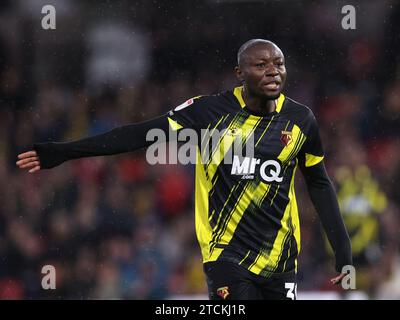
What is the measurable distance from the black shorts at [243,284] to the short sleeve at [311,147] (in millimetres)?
726

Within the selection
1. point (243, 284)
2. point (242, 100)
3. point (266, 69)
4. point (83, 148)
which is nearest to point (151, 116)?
point (242, 100)

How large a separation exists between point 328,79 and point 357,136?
1276mm

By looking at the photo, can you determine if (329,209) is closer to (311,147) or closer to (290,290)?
(311,147)

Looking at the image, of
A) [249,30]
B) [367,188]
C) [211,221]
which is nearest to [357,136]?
[367,188]

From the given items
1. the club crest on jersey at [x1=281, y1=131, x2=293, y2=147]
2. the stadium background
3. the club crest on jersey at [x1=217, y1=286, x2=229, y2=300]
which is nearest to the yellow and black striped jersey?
the club crest on jersey at [x1=281, y1=131, x2=293, y2=147]

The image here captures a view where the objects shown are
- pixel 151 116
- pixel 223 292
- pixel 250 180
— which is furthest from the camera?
pixel 151 116

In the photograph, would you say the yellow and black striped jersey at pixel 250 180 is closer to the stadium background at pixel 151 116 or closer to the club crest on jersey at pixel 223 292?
the club crest on jersey at pixel 223 292

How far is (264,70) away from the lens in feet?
19.9

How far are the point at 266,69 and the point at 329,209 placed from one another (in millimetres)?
1008

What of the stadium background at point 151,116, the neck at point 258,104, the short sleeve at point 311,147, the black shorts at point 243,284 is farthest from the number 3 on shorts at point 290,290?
the stadium background at point 151,116

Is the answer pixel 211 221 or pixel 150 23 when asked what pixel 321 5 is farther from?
pixel 211 221

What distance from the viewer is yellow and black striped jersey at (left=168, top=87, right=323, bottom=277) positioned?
6.07m

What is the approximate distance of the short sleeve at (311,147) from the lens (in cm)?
627
